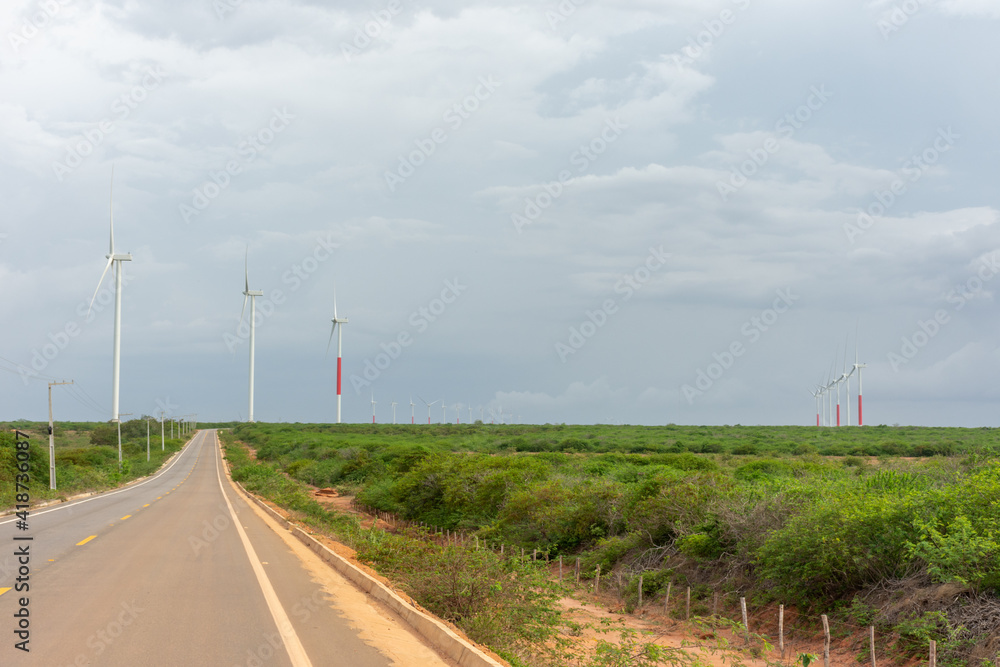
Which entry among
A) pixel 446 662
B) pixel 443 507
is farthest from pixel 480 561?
pixel 443 507

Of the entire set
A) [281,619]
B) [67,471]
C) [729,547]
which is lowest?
[67,471]

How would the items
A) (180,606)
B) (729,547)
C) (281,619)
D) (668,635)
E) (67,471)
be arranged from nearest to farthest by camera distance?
(281,619) < (180,606) < (668,635) < (729,547) < (67,471)

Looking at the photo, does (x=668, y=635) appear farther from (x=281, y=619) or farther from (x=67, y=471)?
(x=67, y=471)

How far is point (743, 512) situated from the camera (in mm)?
20031

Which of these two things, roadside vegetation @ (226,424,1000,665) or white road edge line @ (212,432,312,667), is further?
roadside vegetation @ (226,424,1000,665)

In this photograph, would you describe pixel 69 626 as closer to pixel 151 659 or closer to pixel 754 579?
pixel 151 659

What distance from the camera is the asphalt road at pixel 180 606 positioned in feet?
29.0

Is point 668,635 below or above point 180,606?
below

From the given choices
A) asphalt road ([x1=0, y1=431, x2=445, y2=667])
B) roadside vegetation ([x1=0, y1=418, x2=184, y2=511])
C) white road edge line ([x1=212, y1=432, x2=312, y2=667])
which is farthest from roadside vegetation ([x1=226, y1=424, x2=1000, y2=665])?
roadside vegetation ([x1=0, y1=418, x2=184, y2=511])

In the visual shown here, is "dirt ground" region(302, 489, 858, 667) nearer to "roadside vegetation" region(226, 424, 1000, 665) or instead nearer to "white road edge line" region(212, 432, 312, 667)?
"roadside vegetation" region(226, 424, 1000, 665)

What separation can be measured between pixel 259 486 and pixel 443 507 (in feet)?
64.3

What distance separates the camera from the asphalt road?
884cm

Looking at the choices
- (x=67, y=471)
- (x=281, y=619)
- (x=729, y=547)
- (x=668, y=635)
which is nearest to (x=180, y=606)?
(x=281, y=619)

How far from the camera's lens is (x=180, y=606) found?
1151 cm
